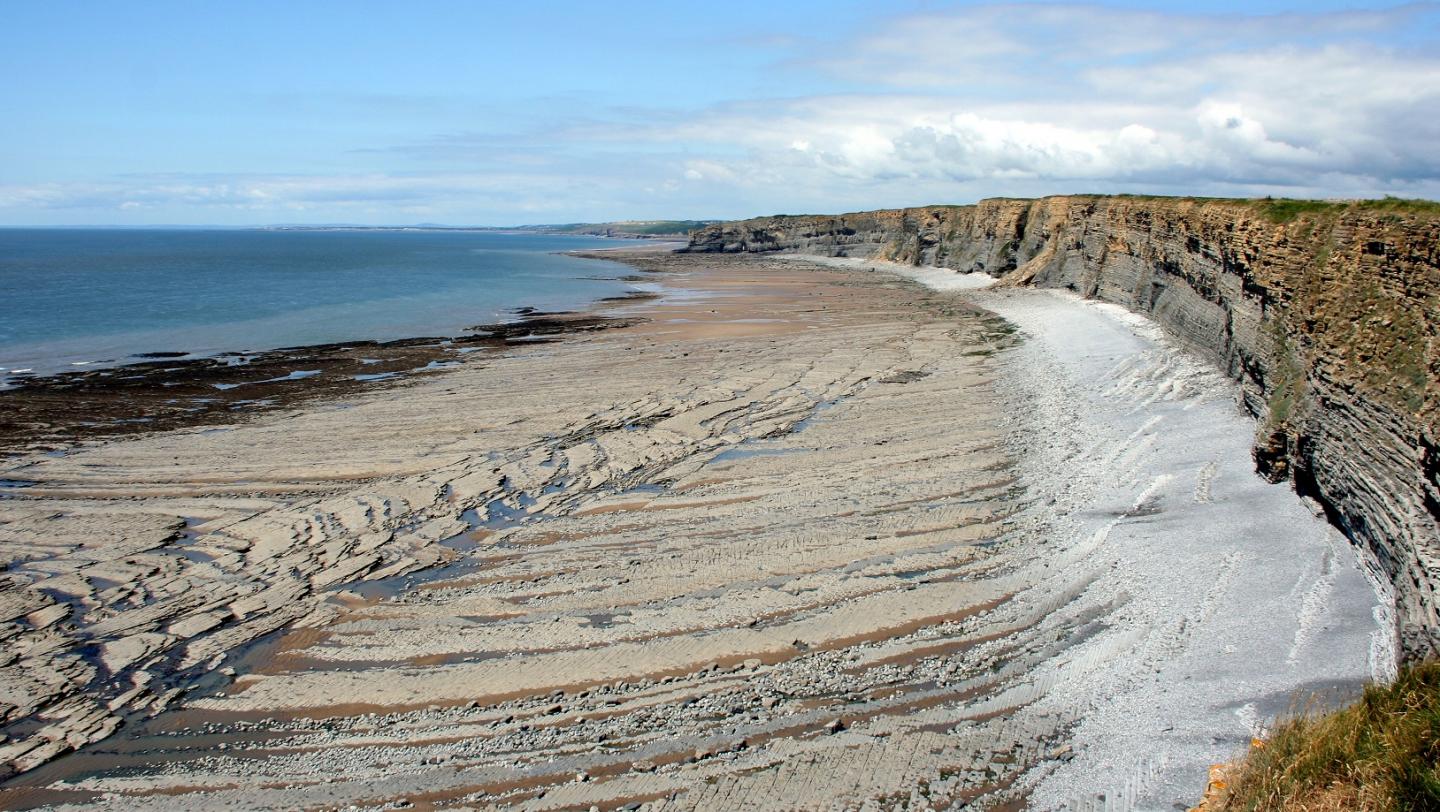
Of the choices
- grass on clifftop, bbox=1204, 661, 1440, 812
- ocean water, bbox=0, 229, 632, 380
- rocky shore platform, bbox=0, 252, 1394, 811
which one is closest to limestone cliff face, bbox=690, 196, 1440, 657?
rocky shore platform, bbox=0, 252, 1394, 811

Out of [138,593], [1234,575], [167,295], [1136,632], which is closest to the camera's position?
[1136,632]

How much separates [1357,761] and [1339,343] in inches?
334

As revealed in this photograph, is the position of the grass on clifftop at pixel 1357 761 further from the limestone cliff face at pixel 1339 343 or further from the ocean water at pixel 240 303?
the ocean water at pixel 240 303

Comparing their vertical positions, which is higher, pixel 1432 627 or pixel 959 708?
pixel 1432 627

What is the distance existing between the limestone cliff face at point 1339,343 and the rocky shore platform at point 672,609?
0.66m

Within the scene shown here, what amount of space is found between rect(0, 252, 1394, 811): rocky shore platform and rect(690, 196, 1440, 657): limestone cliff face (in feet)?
2.17

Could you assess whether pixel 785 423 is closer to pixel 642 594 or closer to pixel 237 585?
pixel 642 594

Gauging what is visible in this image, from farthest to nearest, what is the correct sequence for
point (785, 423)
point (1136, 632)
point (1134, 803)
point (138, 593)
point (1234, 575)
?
1. point (785, 423)
2. point (138, 593)
3. point (1234, 575)
4. point (1136, 632)
5. point (1134, 803)

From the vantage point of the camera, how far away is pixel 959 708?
761 cm

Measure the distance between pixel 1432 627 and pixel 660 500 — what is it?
9328 millimetres

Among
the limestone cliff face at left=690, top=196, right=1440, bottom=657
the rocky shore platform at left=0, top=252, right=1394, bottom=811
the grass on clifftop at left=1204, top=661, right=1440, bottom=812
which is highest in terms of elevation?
the limestone cliff face at left=690, top=196, right=1440, bottom=657

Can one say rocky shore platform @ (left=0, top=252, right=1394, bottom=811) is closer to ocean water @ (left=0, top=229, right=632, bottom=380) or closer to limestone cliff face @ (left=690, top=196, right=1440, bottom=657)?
limestone cliff face @ (left=690, top=196, right=1440, bottom=657)

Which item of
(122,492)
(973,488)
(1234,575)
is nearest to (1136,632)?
(1234,575)

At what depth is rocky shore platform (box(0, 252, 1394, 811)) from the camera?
702 cm
